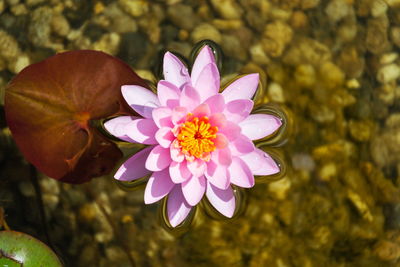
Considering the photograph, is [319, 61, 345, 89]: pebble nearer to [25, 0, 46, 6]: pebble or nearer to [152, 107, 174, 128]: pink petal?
[152, 107, 174, 128]: pink petal

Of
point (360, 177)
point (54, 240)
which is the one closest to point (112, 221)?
point (54, 240)

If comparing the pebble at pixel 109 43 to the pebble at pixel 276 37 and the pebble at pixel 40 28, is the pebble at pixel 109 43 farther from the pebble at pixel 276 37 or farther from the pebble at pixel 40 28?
the pebble at pixel 276 37

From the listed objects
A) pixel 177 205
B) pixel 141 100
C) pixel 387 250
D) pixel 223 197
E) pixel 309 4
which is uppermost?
pixel 309 4

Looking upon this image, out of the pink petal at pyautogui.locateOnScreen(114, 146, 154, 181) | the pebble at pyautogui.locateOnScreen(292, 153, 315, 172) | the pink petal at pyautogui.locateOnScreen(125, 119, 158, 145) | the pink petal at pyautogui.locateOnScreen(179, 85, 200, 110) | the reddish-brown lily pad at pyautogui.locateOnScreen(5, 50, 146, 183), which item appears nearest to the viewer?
the pink petal at pyautogui.locateOnScreen(179, 85, 200, 110)

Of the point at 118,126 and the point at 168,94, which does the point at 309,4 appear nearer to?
the point at 168,94

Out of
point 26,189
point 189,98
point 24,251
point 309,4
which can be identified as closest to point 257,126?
point 189,98

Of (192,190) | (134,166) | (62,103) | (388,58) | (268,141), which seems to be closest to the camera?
(192,190)

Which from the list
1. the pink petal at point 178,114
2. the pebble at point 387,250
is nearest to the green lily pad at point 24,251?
the pink petal at point 178,114

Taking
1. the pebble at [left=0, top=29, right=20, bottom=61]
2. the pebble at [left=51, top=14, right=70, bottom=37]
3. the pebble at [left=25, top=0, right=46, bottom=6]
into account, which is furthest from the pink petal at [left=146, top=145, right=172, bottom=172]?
the pebble at [left=25, top=0, right=46, bottom=6]
